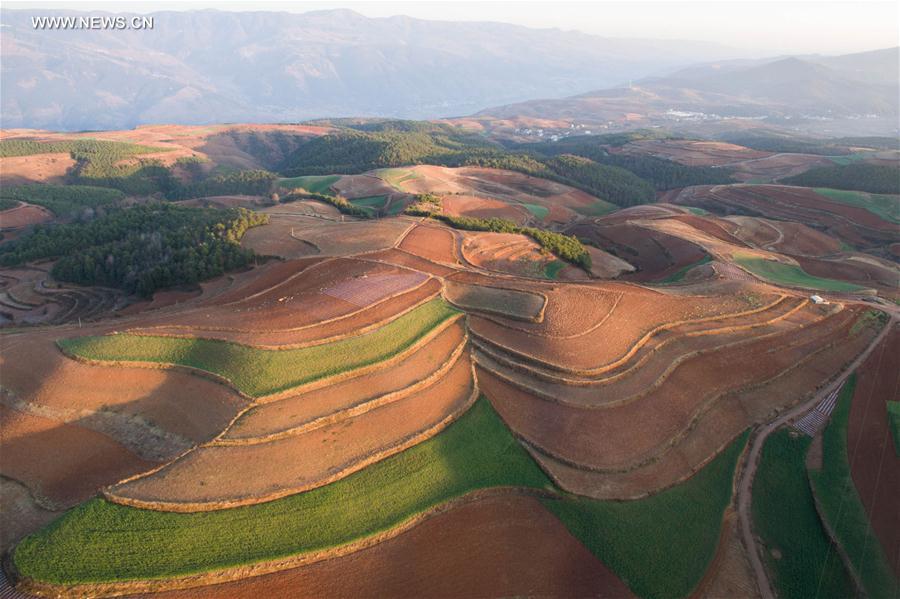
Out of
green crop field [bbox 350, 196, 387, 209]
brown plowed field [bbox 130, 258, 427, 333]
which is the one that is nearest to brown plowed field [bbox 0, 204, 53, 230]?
green crop field [bbox 350, 196, 387, 209]

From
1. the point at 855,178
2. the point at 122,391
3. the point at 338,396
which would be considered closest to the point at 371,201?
the point at 122,391

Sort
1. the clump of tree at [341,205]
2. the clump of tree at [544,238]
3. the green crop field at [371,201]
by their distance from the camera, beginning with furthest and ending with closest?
the green crop field at [371,201]
the clump of tree at [341,205]
the clump of tree at [544,238]

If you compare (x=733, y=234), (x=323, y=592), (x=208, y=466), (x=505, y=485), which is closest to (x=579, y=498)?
(x=505, y=485)

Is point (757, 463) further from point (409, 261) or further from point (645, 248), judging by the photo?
point (645, 248)

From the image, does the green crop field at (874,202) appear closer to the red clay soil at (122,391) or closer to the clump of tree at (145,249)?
the clump of tree at (145,249)

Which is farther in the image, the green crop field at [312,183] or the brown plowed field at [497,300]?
the green crop field at [312,183]

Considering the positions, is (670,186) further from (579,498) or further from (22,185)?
(22,185)

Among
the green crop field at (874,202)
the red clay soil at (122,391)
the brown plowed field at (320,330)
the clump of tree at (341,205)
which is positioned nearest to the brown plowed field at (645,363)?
the brown plowed field at (320,330)
